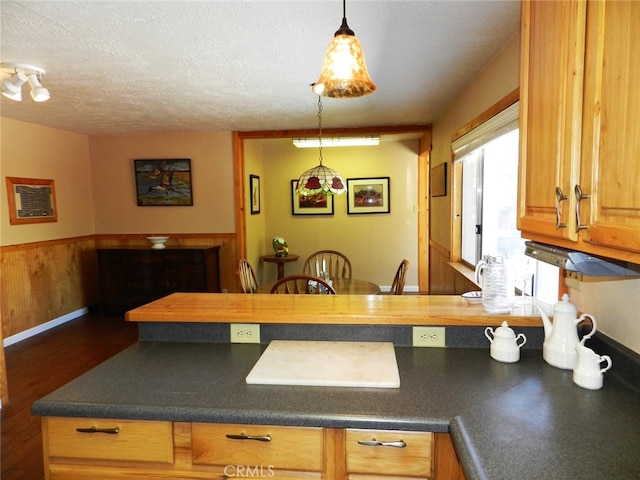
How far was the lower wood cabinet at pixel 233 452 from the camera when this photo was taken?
112 cm

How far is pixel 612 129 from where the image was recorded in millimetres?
860

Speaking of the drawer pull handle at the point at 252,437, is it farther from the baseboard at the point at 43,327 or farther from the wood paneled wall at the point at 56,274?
the baseboard at the point at 43,327

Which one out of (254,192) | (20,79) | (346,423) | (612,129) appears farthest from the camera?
(254,192)

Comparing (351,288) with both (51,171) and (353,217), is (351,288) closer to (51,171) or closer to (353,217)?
(353,217)

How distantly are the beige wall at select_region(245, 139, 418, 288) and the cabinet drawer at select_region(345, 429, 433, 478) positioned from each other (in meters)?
5.17

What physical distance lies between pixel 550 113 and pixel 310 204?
5.37m

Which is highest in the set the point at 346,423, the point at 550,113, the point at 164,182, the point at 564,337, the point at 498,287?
the point at 164,182

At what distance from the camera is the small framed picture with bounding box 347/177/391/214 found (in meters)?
6.28

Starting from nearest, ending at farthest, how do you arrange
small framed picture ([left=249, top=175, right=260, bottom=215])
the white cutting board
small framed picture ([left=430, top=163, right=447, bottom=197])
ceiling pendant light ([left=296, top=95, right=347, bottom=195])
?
the white cutting board → ceiling pendant light ([left=296, top=95, right=347, bottom=195]) → small framed picture ([left=430, top=163, right=447, bottom=197]) → small framed picture ([left=249, top=175, right=260, bottom=215])

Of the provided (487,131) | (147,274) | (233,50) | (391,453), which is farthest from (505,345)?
(147,274)

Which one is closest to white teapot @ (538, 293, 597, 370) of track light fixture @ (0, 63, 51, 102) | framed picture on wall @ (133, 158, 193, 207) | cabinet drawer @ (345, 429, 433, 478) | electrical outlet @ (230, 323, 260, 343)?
cabinet drawer @ (345, 429, 433, 478)

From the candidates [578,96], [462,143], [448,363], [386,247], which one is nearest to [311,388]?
[448,363]

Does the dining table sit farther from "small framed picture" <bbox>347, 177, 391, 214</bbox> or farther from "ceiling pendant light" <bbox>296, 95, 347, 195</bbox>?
"small framed picture" <bbox>347, 177, 391, 214</bbox>

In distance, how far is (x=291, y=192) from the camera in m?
6.46
